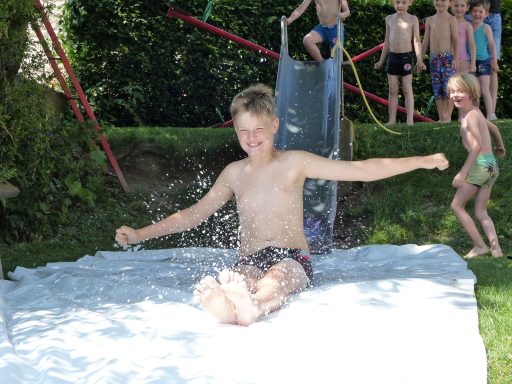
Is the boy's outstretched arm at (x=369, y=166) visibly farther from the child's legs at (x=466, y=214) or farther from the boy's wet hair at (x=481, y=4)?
the boy's wet hair at (x=481, y=4)

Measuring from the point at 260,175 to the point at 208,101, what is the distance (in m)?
6.28

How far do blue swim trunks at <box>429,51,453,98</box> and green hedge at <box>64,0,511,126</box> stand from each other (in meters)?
1.93

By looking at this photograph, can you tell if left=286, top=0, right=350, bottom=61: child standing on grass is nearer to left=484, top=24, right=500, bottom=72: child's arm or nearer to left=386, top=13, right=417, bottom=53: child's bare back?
left=386, top=13, right=417, bottom=53: child's bare back

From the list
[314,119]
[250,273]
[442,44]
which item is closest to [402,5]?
[442,44]

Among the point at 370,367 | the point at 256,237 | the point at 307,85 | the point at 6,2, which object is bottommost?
the point at 370,367

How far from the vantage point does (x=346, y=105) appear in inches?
453

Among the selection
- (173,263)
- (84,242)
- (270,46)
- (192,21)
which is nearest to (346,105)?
(270,46)

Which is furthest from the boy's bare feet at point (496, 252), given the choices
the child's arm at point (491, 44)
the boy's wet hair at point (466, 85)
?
the child's arm at point (491, 44)

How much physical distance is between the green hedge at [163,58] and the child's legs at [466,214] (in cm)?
494

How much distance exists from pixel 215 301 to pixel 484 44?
6683 mm

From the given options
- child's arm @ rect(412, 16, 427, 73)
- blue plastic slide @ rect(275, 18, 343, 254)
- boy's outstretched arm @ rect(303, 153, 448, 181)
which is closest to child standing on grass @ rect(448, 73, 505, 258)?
blue plastic slide @ rect(275, 18, 343, 254)

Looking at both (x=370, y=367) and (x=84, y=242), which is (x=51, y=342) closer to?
(x=370, y=367)

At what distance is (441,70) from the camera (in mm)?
9500

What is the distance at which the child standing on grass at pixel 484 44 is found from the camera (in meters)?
9.68
